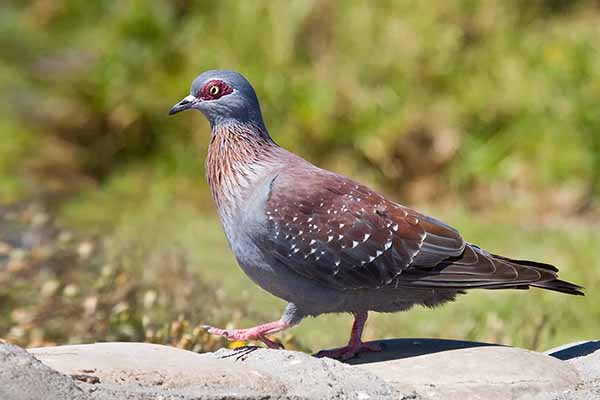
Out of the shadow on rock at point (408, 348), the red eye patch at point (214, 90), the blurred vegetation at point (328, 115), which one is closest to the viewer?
the shadow on rock at point (408, 348)

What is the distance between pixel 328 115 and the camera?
944cm

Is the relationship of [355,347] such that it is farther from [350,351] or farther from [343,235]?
[343,235]

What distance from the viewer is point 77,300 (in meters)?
5.95

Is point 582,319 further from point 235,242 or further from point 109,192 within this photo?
point 109,192

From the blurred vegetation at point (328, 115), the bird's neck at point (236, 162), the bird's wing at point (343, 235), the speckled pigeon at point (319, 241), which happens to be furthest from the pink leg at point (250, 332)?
the blurred vegetation at point (328, 115)

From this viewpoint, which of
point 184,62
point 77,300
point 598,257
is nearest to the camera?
point 77,300

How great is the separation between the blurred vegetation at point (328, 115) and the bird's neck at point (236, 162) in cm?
245

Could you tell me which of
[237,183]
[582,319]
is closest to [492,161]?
[582,319]

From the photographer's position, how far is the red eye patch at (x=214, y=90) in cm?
464

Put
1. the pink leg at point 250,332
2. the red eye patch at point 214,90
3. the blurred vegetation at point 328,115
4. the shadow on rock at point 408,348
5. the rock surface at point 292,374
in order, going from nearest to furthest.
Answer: the rock surface at point 292,374 → the pink leg at point 250,332 → the shadow on rock at point 408,348 → the red eye patch at point 214,90 → the blurred vegetation at point 328,115

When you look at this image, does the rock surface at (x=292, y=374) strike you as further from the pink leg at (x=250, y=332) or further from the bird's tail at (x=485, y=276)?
the bird's tail at (x=485, y=276)

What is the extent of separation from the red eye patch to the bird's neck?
138mm

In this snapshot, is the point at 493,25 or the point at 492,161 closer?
the point at 492,161

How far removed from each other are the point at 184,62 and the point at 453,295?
5.84m
